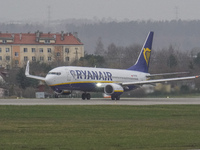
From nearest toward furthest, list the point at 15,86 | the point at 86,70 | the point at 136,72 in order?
the point at 86,70 < the point at 136,72 < the point at 15,86

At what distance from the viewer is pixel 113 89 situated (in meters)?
66.2

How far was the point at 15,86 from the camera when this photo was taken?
328 feet

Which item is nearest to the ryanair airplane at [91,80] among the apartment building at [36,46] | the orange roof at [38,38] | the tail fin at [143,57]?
the tail fin at [143,57]
